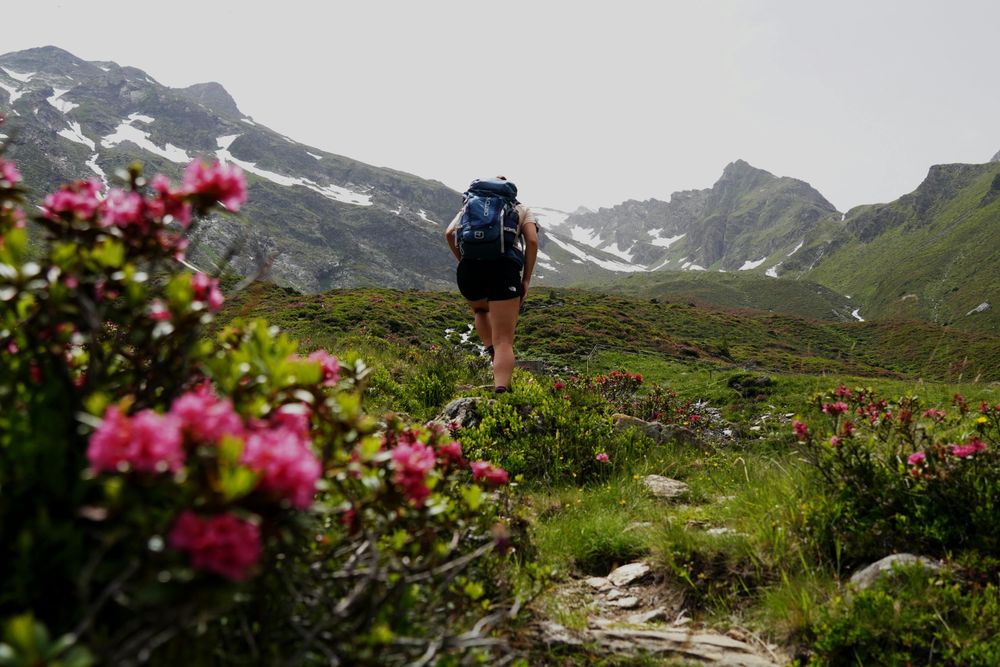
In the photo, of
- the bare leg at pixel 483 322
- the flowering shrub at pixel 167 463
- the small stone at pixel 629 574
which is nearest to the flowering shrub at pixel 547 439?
the bare leg at pixel 483 322

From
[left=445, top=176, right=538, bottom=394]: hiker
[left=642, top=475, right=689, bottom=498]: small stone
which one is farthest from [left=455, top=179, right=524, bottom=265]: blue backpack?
[left=642, top=475, right=689, bottom=498]: small stone

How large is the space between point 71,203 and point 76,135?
20301 centimetres

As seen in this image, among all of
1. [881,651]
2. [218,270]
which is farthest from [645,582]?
[218,270]

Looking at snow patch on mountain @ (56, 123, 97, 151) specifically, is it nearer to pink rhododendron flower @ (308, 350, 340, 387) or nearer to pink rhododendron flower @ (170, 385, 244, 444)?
pink rhododendron flower @ (308, 350, 340, 387)

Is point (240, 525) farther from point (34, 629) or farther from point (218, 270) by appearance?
point (218, 270)

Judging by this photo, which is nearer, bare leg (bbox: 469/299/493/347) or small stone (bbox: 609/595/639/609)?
small stone (bbox: 609/595/639/609)

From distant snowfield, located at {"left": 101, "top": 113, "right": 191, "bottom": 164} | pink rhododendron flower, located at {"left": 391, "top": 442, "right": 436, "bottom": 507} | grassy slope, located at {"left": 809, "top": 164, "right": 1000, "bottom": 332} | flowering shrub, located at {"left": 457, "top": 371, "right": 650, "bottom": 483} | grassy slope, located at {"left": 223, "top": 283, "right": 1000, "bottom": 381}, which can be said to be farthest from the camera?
distant snowfield, located at {"left": 101, "top": 113, "right": 191, "bottom": 164}

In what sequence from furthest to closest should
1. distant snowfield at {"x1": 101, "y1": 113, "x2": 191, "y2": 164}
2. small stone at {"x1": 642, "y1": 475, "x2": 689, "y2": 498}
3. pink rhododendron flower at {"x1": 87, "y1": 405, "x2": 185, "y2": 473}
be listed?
1. distant snowfield at {"x1": 101, "y1": 113, "x2": 191, "y2": 164}
2. small stone at {"x1": 642, "y1": 475, "x2": 689, "y2": 498}
3. pink rhododendron flower at {"x1": 87, "y1": 405, "x2": 185, "y2": 473}

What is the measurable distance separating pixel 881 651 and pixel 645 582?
1.34 m

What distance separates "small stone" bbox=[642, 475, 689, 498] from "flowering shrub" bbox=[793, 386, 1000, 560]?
1.40m

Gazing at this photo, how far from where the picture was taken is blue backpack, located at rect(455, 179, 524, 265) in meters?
5.64

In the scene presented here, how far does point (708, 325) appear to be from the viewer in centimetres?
4562

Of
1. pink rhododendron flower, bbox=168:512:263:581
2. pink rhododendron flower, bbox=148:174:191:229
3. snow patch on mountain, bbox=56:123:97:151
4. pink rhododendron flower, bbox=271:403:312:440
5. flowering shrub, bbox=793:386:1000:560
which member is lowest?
flowering shrub, bbox=793:386:1000:560

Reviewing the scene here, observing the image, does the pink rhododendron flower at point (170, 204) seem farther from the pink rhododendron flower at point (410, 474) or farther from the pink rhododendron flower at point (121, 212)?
the pink rhododendron flower at point (410, 474)
